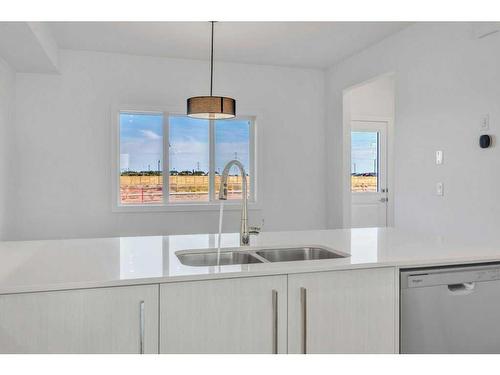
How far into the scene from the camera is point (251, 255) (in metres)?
1.95

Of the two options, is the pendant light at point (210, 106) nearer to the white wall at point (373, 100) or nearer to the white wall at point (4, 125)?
the white wall at point (4, 125)

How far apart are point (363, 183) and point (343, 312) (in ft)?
13.9

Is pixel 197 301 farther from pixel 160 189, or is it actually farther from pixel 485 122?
pixel 160 189

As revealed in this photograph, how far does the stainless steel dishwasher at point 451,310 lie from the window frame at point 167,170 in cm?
324

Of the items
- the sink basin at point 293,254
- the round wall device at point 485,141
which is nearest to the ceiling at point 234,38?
the round wall device at point 485,141

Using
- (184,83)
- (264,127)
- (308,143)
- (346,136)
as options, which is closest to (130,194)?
(184,83)

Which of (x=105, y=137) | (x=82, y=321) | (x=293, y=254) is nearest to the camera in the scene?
(x=82, y=321)

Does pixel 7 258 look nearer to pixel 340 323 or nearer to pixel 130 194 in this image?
pixel 340 323

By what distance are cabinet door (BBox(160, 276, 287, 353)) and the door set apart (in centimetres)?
420

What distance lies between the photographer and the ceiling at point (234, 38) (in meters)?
3.65

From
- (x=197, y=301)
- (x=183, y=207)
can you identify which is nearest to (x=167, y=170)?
(x=183, y=207)

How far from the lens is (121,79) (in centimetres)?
441

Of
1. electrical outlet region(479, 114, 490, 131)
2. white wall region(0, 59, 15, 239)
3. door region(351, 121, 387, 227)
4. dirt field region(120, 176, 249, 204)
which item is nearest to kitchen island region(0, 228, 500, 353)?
electrical outlet region(479, 114, 490, 131)

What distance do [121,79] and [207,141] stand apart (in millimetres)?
1119
